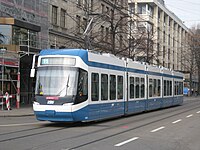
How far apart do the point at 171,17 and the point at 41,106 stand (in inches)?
3235

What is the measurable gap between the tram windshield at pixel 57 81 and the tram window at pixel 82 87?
193 millimetres

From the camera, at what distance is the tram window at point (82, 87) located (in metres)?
15.0

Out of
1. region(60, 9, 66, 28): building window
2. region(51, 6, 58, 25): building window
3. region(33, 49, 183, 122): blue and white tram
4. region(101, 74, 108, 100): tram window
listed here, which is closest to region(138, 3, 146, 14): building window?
region(60, 9, 66, 28): building window

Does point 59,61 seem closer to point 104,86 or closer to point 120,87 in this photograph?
point 104,86

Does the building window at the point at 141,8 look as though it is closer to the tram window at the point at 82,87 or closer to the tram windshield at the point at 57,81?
the tram window at the point at 82,87

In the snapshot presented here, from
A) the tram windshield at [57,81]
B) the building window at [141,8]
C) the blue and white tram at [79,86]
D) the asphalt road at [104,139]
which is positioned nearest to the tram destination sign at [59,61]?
the blue and white tram at [79,86]

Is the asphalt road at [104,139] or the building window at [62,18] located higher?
the building window at [62,18]

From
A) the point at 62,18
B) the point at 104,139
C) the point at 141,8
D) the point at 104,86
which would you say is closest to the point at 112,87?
the point at 104,86

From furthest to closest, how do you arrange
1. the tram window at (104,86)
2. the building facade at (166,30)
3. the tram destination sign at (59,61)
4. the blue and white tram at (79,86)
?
the building facade at (166,30) < the tram window at (104,86) < the tram destination sign at (59,61) < the blue and white tram at (79,86)

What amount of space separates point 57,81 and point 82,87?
103cm

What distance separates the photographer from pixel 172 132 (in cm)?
1398

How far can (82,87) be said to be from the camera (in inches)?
601

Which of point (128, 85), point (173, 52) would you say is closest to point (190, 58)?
point (173, 52)

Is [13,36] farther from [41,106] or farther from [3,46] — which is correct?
[41,106]
